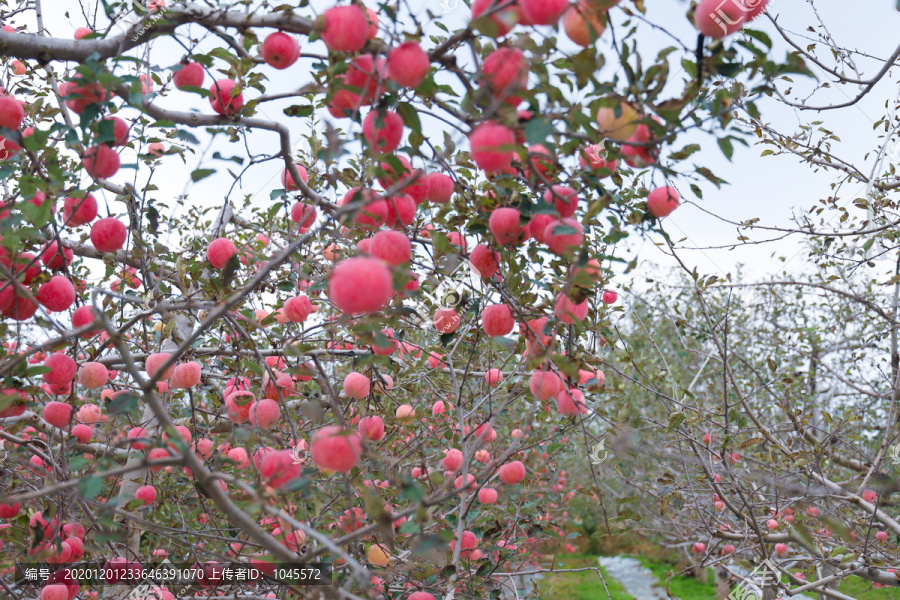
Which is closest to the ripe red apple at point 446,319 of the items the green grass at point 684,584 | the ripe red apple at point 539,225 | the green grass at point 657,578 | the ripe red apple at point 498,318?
the ripe red apple at point 498,318

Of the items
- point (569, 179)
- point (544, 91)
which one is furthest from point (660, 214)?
point (544, 91)

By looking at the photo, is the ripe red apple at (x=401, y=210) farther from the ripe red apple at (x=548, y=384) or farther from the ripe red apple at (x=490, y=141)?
the ripe red apple at (x=548, y=384)

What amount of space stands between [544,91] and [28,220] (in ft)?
4.26

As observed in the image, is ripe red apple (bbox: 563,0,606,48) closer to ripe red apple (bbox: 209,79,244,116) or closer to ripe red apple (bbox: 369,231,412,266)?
ripe red apple (bbox: 369,231,412,266)

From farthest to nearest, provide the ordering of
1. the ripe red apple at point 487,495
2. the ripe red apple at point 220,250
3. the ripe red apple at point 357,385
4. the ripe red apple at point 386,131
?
the ripe red apple at point 487,495
the ripe red apple at point 220,250
the ripe red apple at point 357,385
the ripe red apple at point 386,131

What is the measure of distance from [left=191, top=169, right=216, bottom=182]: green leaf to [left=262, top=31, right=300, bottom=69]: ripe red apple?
32 centimetres

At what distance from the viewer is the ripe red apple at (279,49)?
1401 mm

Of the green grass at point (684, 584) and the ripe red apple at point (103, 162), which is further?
the green grass at point (684, 584)

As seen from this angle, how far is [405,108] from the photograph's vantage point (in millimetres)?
1171

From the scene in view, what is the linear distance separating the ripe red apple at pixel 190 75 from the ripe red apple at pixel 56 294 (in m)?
0.73

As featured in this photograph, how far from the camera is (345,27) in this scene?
1.17 metres

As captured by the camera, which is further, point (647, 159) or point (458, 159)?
point (458, 159)

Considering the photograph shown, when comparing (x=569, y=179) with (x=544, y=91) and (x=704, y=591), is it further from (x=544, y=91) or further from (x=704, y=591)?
(x=704, y=591)

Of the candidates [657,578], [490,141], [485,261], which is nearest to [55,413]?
[485,261]
